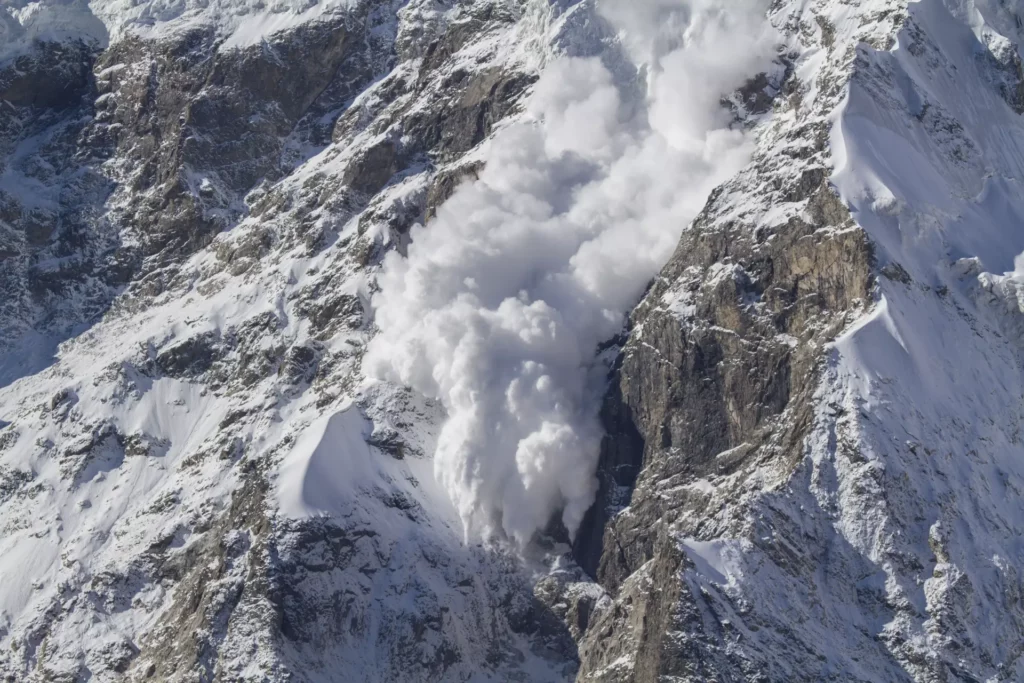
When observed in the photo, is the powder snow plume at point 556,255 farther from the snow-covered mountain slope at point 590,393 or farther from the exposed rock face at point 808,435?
the exposed rock face at point 808,435

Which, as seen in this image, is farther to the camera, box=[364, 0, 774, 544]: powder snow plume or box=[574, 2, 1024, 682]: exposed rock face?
box=[364, 0, 774, 544]: powder snow plume

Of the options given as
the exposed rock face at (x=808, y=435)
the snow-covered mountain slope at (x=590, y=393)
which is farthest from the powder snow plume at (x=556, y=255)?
the exposed rock face at (x=808, y=435)

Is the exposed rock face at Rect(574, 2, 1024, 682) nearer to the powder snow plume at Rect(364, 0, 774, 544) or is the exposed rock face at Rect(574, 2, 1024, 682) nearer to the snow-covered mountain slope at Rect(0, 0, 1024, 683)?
the snow-covered mountain slope at Rect(0, 0, 1024, 683)

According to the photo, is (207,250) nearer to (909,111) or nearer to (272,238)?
(272,238)

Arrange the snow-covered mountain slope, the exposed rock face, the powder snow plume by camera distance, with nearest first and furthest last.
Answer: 1. the exposed rock face
2. the snow-covered mountain slope
3. the powder snow plume

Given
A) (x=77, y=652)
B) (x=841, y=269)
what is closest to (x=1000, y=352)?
(x=841, y=269)

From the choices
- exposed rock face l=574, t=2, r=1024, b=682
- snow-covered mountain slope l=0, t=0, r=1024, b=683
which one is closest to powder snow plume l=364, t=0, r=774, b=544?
snow-covered mountain slope l=0, t=0, r=1024, b=683

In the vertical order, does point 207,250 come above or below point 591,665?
above
